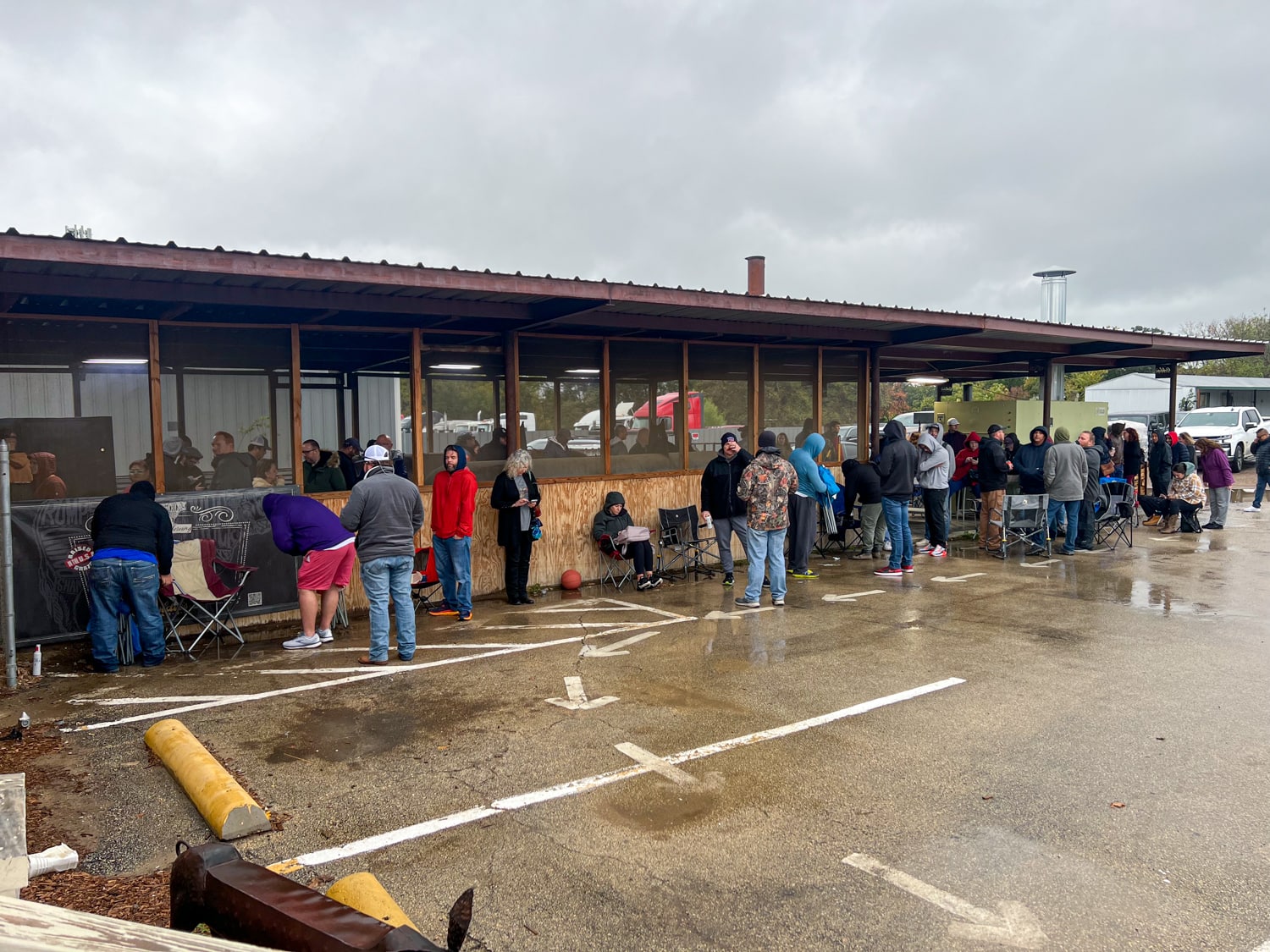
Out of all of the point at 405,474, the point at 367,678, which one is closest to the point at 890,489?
the point at 405,474

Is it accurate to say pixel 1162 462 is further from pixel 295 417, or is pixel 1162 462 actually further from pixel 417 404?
pixel 295 417

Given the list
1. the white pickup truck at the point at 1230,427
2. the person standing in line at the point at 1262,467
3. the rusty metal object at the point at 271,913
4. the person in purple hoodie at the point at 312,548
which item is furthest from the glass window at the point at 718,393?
the white pickup truck at the point at 1230,427

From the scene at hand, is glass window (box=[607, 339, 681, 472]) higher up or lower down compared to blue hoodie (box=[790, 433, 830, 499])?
higher up

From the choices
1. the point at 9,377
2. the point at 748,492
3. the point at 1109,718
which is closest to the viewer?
the point at 1109,718

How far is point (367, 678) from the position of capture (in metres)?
6.16

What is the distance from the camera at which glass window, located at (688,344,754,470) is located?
36.8 feet

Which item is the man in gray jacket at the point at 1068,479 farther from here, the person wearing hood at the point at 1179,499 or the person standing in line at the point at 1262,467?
the person standing in line at the point at 1262,467

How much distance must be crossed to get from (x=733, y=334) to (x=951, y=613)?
4771 millimetres

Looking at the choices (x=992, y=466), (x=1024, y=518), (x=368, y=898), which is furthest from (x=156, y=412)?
(x=1024, y=518)

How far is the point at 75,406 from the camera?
24.2ft

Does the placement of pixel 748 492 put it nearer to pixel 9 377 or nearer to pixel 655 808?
pixel 655 808

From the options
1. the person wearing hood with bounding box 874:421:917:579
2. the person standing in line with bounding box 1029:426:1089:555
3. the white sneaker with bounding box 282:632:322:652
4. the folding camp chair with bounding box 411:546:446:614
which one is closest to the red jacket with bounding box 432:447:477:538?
the folding camp chair with bounding box 411:546:446:614

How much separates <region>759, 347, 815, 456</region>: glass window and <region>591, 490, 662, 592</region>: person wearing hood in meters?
2.91

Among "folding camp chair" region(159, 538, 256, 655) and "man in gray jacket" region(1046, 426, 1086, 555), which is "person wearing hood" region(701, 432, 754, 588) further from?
"man in gray jacket" region(1046, 426, 1086, 555)
